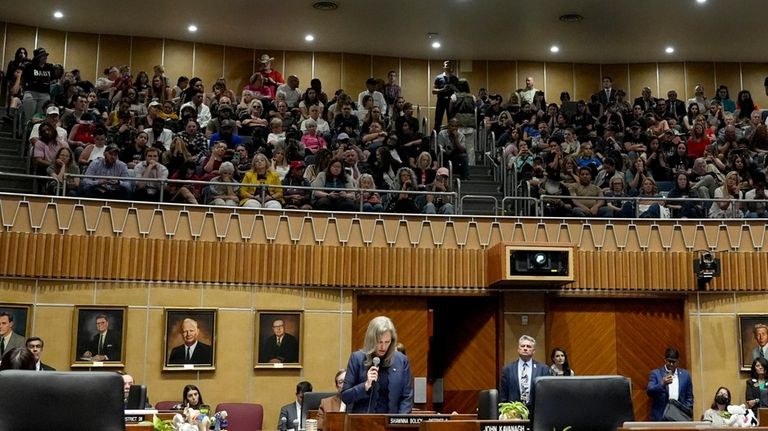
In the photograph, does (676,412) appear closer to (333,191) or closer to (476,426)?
(333,191)

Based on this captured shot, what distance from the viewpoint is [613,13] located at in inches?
618

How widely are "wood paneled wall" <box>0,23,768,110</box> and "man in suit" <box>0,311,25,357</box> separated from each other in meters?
8.31

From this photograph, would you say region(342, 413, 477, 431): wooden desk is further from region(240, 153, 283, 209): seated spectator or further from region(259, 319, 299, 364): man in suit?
region(240, 153, 283, 209): seated spectator

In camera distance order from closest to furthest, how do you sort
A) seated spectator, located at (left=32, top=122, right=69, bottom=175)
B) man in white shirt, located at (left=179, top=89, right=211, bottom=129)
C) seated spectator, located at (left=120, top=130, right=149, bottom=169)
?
1. seated spectator, located at (left=32, top=122, right=69, bottom=175)
2. seated spectator, located at (left=120, top=130, right=149, bottom=169)
3. man in white shirt, located at (left=179, top=89, right=211, bottom=129)

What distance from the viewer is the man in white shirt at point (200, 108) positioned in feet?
46.6

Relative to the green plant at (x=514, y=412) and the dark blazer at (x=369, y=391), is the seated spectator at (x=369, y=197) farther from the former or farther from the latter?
the green plant at (x=514, y=412)

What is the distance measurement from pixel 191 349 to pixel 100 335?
1100 millimetres

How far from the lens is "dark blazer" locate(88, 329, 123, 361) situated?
1059cm

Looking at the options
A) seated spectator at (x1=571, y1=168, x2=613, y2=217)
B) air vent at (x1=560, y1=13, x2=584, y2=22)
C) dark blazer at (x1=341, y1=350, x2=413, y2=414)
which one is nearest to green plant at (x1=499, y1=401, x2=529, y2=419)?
dark blazer at (x1=341, y1=350, x2=413, y2=414)

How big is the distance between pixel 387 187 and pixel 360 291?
5.74ft

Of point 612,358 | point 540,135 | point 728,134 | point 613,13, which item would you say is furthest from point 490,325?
point 613,13

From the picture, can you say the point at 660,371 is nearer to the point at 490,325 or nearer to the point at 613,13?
the point at 490,325

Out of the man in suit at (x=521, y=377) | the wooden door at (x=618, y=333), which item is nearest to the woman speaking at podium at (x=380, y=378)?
the man in suit at (x=521, y=377)

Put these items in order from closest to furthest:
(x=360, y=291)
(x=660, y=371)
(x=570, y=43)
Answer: (x=660, y=371) < (x=360, y=291) < (x=570, y=43)
